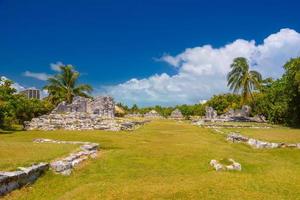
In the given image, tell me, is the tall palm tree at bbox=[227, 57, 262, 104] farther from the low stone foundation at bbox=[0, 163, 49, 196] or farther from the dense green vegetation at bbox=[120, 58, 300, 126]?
the low stone foundation at bbox=[0, 163, 49, 196]

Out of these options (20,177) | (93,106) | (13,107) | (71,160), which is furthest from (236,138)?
(93,106)

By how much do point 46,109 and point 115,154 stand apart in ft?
123

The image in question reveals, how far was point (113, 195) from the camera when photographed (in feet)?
37.2

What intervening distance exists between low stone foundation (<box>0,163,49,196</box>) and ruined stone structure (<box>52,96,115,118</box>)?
123 feet

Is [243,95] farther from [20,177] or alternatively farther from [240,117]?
[20,177]

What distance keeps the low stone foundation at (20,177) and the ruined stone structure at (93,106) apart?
37.6 metres

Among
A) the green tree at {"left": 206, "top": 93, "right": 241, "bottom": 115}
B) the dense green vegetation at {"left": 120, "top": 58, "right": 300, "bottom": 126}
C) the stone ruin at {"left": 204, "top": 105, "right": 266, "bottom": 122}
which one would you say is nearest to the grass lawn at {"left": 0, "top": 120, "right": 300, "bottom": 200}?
the dense green vegetation at {"left": 120, "top": 58, "right": 300, "bottom": 126}

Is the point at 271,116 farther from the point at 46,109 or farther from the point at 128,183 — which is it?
the point at 128,183

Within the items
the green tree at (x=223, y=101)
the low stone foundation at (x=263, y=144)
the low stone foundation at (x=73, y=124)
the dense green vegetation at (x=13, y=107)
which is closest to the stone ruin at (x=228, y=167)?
the low stone foundation at (x=263, y=144)

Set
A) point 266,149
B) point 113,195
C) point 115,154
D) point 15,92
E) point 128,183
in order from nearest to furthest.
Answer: point 113,195 → point 128,183 → point 115,154 → point 266,149 → point 15,92

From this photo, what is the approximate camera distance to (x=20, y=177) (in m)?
11.9

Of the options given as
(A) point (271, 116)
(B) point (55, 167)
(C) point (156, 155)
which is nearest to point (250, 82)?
(A) point (271, 116)

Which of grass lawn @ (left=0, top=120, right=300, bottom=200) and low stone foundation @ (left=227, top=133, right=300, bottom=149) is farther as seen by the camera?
low stone foundation @ (left=227, top=133, right=300, bottom=149)

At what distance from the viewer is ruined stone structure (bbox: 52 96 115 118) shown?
51.5m
